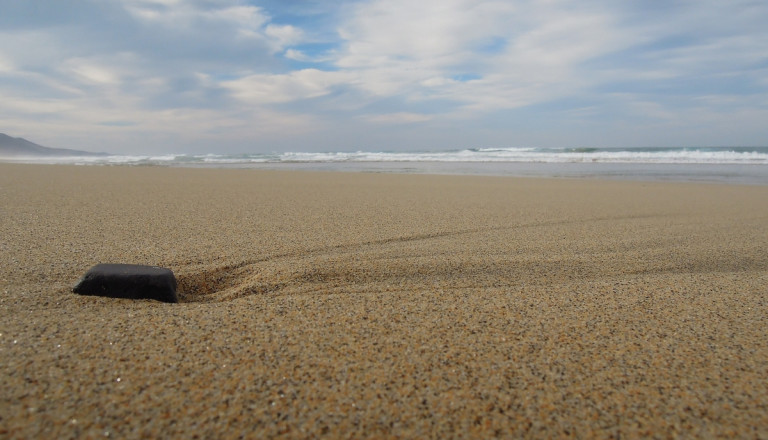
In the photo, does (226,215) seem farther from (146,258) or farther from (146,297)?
(146,297)

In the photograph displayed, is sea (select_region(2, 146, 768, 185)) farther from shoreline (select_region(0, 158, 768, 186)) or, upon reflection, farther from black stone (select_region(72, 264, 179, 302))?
black stone (select_region(72, 264, 179, 302))

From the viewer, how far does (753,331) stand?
4.23 feet

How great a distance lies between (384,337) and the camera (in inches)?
47.3

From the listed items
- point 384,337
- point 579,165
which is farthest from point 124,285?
point 579,165

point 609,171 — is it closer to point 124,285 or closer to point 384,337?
point 384,337

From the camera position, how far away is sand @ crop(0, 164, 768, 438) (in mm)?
854

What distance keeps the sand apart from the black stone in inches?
2.5

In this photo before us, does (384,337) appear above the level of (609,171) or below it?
below

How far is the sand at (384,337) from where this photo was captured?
2.80ft

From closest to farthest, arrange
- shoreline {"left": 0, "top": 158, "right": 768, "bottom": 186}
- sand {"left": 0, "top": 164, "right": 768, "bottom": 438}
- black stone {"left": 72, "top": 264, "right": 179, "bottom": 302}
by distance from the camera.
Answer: sand {"left": 0, "top": 164, "right": 768, "bottom": 438}
black stone {"left": 72, "top": 264, "right": 179, "bottom": 302}
shoreline {"left": 0, "top": 158, "right": 768, "bottom": 186}

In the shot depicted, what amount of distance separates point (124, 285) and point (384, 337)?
89 centimetres

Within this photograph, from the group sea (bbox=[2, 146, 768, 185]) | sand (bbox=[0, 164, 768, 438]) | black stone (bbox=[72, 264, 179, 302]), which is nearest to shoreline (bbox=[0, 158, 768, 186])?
sea (bbox=[2, 146, 768, 185])

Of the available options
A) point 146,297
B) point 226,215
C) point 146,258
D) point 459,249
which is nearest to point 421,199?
point 226,215

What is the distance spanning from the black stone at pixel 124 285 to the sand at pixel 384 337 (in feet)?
0.21
